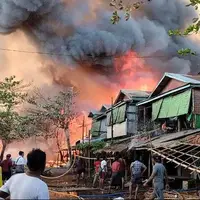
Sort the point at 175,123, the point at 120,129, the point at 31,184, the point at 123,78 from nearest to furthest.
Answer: the point at 31,184 < the point at 175,123 < the point at 120,129 < the point at 123,78

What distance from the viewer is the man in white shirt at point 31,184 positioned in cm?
346

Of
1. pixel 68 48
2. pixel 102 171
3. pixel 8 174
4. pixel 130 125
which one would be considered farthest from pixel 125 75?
pixel 8 174

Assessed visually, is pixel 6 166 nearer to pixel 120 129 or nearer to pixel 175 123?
pixel 175 123

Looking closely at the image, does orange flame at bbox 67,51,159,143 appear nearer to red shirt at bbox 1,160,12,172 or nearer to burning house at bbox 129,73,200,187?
burning house at bbox 129,73,200,187

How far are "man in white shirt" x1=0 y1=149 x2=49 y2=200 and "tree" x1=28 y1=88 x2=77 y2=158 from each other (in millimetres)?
32285

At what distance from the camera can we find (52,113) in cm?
3684

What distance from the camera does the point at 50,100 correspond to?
38312mm

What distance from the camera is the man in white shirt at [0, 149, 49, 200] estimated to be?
3459 mm

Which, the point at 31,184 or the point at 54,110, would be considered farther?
the point at 54,110

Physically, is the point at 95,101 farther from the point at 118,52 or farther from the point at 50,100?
the point at 50,100

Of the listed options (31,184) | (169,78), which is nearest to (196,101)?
(169,78)

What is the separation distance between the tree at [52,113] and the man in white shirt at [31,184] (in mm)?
32285

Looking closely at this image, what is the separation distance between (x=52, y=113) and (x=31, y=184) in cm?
3361

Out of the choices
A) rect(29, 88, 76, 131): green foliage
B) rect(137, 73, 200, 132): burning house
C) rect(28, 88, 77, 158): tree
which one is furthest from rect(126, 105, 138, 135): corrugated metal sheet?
rect(29, 88, 76, 131): green foliage
